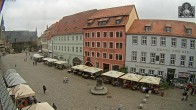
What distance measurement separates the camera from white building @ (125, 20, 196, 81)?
28.2 meters

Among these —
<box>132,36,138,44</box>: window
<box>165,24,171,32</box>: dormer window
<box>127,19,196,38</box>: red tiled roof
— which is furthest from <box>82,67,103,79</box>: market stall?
<box>165,24,171,32</box>: dormer window

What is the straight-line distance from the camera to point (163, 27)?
99.0 ft

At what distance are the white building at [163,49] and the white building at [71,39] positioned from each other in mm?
13240

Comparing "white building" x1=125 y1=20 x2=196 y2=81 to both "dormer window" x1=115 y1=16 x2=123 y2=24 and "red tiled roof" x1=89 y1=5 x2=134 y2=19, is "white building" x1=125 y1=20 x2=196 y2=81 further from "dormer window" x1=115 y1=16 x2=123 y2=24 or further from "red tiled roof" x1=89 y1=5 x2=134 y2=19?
"red tiled roof" x1=89 y1=5 x2=134 y2=19

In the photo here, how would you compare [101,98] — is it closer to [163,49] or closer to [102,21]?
[163,49]

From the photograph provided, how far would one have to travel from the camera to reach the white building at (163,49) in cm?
2820

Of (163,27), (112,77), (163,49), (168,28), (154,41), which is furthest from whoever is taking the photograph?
(163,27)

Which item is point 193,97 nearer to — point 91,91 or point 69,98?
point 91,91

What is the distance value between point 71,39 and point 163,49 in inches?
877

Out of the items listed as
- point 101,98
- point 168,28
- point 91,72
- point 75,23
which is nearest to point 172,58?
point 168,28

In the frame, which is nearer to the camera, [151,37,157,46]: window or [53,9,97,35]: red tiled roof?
[151,37,157,46]: window

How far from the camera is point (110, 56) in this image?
3409cm

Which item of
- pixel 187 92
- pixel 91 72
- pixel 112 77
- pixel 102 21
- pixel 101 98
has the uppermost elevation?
pixel 102 21

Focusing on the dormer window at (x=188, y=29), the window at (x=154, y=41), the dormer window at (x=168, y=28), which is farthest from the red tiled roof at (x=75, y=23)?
the dormer window at (x=188, y=29)
